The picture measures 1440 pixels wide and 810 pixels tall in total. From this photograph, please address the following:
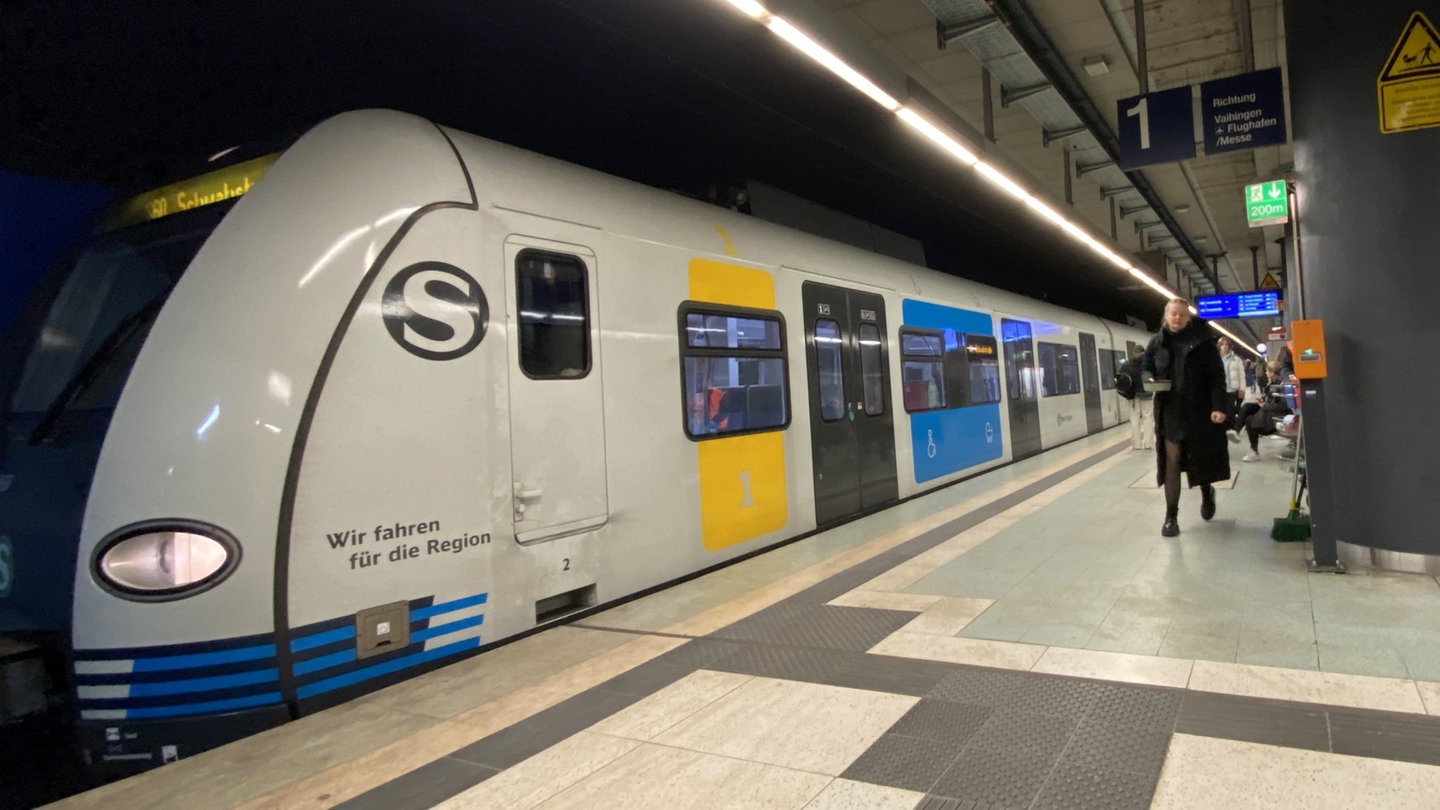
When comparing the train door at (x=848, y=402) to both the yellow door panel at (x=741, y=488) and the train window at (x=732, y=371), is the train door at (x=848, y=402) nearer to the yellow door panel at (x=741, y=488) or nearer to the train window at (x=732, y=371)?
the train window at (x=732, y=371)

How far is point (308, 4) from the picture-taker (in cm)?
568

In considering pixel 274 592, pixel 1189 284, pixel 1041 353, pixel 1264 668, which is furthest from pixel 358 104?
pixel 1189 284

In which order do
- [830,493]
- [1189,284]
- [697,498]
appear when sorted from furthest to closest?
[1189,284] < [830,493] < [697,498]

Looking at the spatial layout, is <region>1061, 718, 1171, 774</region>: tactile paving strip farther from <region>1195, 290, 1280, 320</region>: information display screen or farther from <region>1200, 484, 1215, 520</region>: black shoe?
<region>1195, 290, 1280, 320</region>: information display screen

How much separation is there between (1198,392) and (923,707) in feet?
13.3

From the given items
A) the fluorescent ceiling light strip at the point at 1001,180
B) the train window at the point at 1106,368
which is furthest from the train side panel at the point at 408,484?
the train window at the point at 1106,368

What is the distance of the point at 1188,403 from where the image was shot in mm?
5809

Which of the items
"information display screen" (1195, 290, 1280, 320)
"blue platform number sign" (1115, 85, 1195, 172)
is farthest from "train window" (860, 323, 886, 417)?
"information display screen" (1195, 290, 1280, 320)

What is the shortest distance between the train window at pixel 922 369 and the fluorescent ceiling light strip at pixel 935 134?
1808 mm

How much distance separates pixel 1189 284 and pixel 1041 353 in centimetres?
2209

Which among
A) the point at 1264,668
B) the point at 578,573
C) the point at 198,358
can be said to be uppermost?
the point at 198,358

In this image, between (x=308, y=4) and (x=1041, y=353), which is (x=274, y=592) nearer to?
(x=308, y=4)

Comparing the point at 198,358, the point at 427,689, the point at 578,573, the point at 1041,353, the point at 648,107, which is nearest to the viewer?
the point at 198,358

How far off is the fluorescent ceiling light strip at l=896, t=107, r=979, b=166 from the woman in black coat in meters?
2.33
